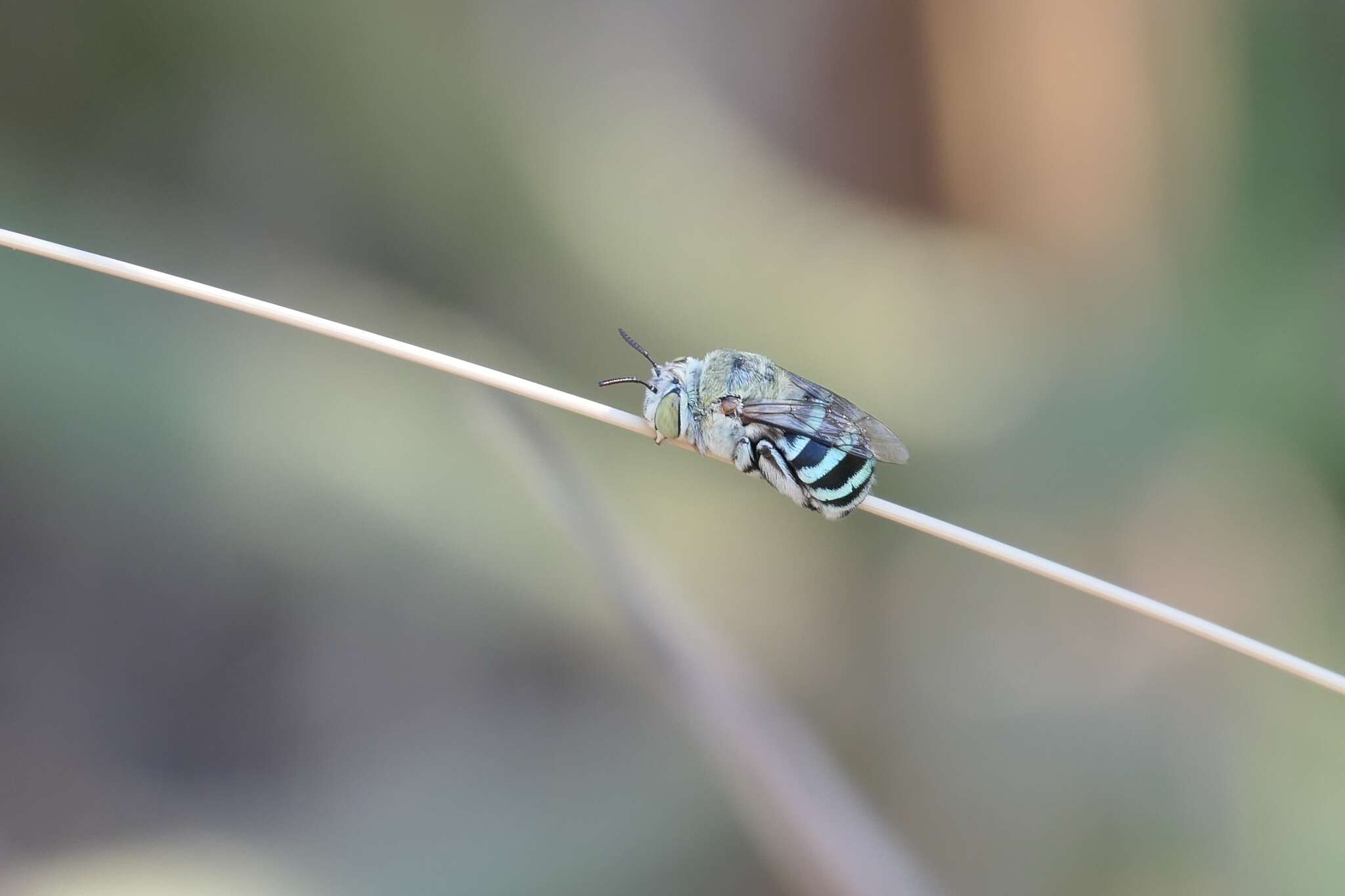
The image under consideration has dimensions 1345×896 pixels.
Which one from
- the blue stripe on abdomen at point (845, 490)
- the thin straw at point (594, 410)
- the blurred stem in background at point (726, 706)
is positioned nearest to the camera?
the thin straw at point (594, 410)

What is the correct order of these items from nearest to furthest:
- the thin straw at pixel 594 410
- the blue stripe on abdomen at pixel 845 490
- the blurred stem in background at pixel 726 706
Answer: the thin straw at pixel 594 410 → the blue stripe on abdomen at pixel 845 490 → the blurred stem in background at pixel 726 706

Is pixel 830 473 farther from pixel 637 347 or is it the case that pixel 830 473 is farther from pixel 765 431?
pixel 637 347

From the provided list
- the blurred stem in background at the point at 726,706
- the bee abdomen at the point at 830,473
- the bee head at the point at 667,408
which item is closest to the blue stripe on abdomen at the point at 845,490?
the bee abdomen at the point at 830,473

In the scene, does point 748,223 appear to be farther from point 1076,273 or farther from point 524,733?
point 524,733

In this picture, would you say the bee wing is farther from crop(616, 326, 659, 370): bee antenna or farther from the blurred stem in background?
the blurred stem in background

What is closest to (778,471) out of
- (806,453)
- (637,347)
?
(806,453)

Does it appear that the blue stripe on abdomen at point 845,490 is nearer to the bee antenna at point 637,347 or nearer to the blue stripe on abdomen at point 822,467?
the blue stripe on abdomen at point 822,467
